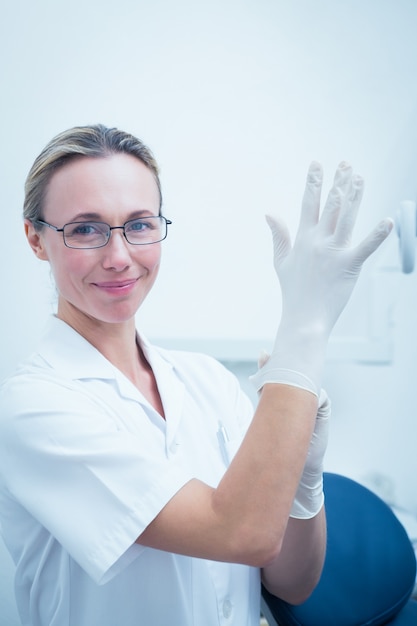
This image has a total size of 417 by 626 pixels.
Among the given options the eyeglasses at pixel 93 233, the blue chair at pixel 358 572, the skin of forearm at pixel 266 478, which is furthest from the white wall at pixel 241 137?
the skin of forearm at pixel 266 478

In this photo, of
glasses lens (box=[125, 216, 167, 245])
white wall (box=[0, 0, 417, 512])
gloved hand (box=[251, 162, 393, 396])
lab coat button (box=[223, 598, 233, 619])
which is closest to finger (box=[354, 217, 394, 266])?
gloved hand (box=[251, 162, 393, 396])

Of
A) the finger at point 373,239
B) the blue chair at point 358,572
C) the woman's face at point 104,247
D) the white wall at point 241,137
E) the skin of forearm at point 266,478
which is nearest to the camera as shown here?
the skin of forearm at point 266,478

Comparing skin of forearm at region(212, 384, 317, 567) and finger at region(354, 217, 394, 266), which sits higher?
finger at region(354, 217, 394, 266)

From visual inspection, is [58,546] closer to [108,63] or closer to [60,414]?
[60,414]

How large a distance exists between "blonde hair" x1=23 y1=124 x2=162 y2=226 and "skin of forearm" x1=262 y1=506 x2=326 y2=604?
713 mm

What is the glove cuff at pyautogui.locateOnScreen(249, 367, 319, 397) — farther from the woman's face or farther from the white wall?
the white wall

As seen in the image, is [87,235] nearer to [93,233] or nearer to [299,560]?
[93,233]

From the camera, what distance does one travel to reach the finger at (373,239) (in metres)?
0.74

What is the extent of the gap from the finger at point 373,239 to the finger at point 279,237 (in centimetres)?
12

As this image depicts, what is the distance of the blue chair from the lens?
42.5 inches

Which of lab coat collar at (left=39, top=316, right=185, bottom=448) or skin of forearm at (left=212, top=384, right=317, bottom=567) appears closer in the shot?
skin of forearm at (left=212, top=384, right=317, bottom=567)

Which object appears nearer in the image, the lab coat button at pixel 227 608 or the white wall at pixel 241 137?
the lab coat button at pixel 227 608

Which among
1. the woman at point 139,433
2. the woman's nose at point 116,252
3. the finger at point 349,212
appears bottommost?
the woman at point 139,433

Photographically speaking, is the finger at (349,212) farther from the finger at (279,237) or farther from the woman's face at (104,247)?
the woman's face at (104,247)
